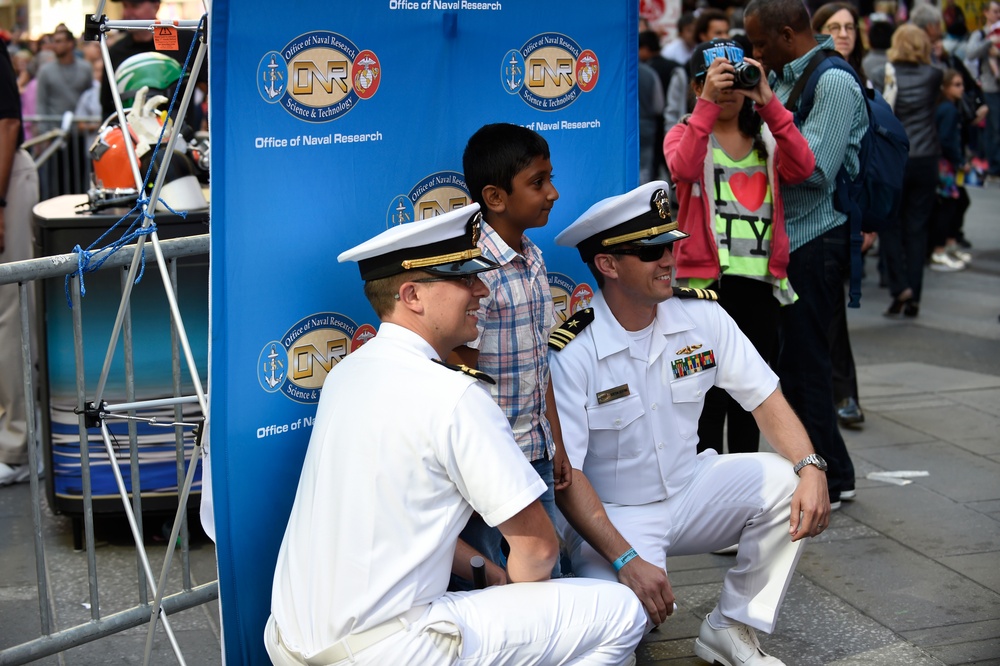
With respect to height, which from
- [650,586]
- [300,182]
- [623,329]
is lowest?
[650,586]

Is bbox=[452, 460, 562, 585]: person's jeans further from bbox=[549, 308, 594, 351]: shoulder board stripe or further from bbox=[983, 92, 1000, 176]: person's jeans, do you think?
bbox=[983, 92, 1000, 176]: person's jeans

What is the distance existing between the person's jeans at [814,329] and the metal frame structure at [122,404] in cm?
248

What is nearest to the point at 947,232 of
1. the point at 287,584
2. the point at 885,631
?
the point at 885,631

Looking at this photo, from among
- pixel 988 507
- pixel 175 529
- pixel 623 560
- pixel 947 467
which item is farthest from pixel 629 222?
pixel 947 467

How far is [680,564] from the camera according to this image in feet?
15.4

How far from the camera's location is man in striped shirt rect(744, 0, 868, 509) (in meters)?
4.89

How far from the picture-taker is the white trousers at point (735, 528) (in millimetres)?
Result: 3635

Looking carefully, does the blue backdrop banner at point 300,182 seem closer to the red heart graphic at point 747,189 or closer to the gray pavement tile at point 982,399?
the red heart graphic at point 747,189

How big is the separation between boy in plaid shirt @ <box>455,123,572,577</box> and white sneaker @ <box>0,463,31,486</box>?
311 centimetres

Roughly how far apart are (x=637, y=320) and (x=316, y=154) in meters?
1.18

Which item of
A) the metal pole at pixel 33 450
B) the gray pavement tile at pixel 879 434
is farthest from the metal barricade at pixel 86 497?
the gray pavement tile at pixel 879 434

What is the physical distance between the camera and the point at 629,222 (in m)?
3.61

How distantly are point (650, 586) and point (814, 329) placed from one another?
1953 millimetres

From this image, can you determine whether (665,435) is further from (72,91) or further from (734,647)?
(72,91)
